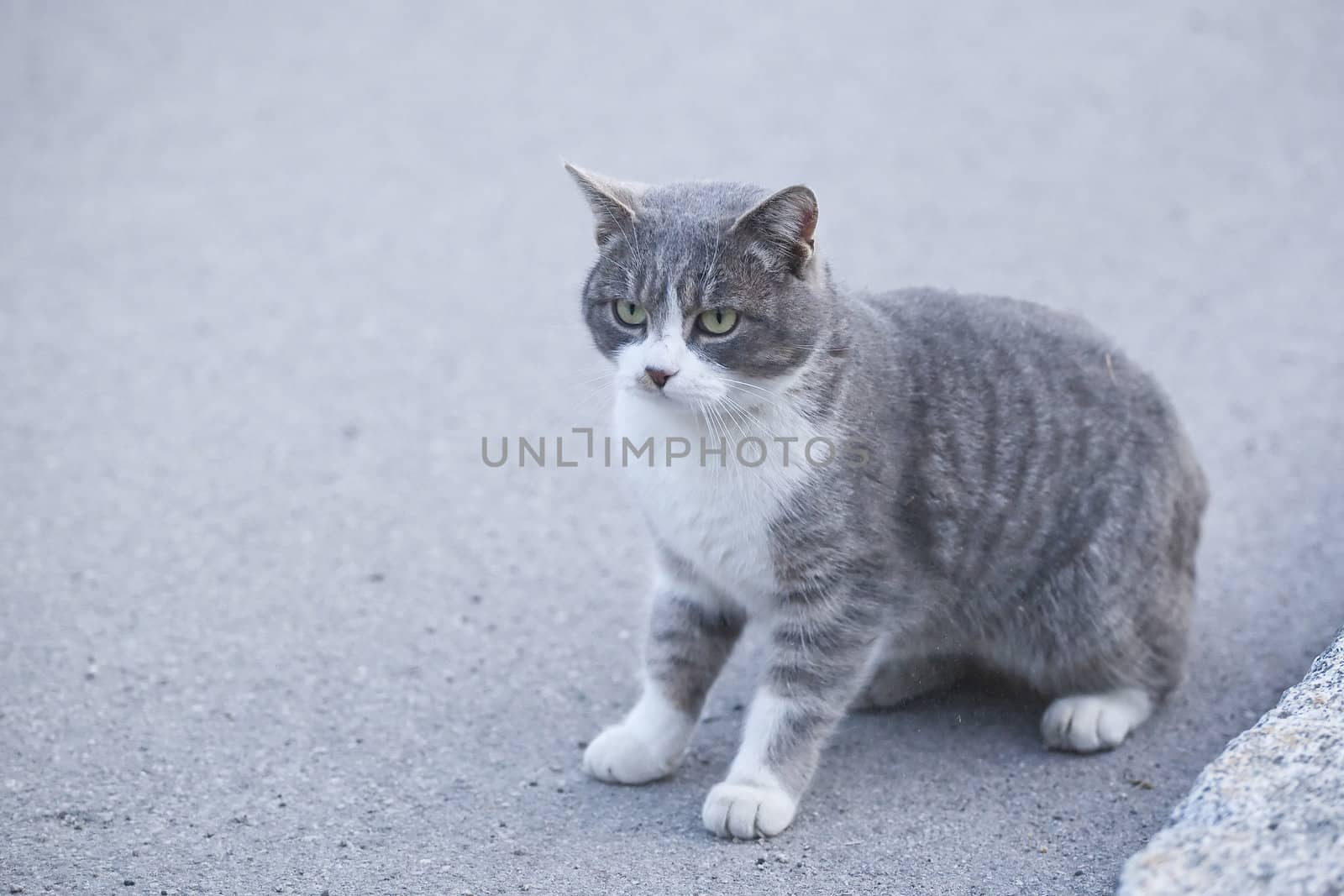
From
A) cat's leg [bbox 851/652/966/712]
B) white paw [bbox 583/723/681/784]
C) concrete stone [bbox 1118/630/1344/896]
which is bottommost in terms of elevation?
white paw [bbox 583/723/681/784]

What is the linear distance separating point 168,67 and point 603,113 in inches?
100

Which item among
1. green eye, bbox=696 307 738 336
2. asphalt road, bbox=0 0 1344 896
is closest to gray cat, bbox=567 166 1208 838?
green eye, bbox=696 307 738 336

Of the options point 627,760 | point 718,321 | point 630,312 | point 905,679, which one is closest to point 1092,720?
point 905,679

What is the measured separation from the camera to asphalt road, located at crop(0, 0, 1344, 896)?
3254 mm

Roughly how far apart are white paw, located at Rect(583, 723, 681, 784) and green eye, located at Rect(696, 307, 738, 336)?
1.04m

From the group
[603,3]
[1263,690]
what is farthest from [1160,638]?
[603,3]

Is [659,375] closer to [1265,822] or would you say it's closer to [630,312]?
[630,312]

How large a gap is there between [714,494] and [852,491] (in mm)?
310

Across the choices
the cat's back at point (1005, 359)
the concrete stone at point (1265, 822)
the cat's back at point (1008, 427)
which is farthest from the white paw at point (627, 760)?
the concrete stone at point (1265, 822)

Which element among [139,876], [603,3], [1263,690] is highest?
[603,3]

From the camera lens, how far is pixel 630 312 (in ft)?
10.2

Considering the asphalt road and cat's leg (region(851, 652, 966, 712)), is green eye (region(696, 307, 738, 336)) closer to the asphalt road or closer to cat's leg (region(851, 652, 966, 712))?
the asphalt road

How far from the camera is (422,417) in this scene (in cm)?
538

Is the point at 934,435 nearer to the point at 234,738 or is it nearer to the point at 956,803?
the point at 956,803
